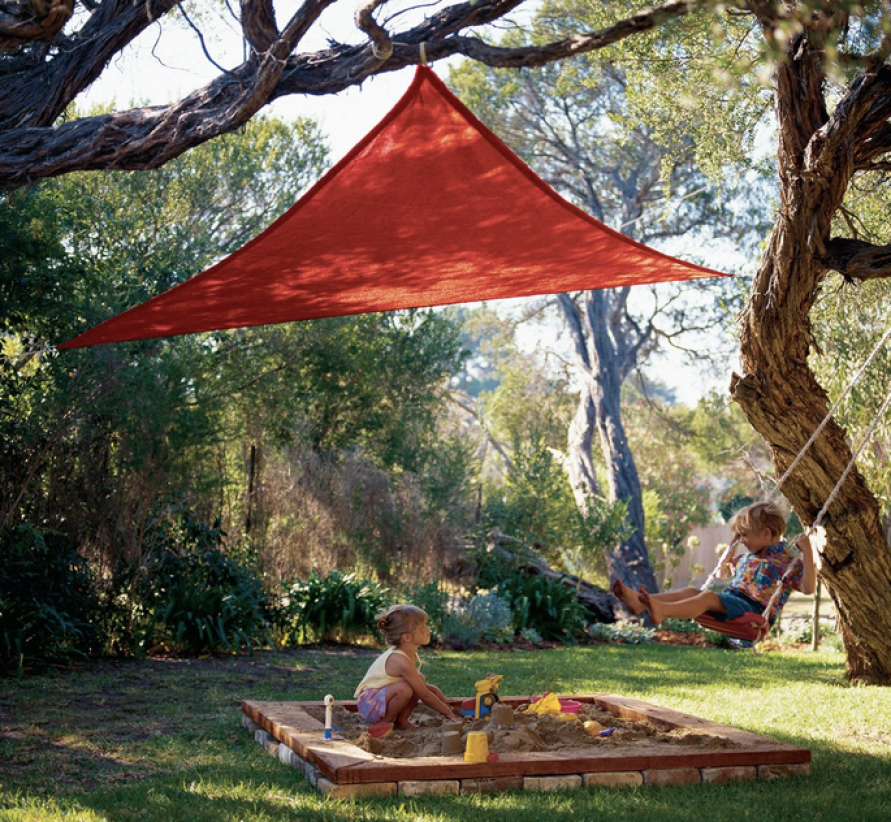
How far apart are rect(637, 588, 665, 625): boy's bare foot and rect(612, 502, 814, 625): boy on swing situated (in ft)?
0.36

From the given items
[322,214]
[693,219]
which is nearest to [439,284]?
[322,214]

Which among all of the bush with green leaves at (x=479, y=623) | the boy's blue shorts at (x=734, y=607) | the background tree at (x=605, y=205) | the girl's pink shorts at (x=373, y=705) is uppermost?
the background tree at (x=605, y=205)

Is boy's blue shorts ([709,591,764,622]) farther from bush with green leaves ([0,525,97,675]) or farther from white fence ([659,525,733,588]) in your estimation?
white fence ([659,525,733,588])

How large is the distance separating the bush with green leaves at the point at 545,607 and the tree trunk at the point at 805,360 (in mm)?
3461

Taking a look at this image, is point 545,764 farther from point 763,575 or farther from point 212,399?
point 212,399

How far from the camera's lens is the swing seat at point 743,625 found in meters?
4.31

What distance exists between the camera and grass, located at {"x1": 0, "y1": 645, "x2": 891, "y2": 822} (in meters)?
3.01

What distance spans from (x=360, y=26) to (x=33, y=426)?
11.2 feet

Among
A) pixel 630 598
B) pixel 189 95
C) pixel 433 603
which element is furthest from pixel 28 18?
pixel 433 603

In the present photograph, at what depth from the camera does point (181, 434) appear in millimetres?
7035

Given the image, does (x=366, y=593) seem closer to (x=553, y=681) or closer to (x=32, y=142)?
(x=553, y=681)

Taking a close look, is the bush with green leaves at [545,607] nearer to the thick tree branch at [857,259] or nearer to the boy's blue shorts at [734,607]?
the boy's blue shorts at [734,607]

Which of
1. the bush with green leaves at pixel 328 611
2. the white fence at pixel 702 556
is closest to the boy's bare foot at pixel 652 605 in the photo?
the bush with green leaves at pixel 328 611

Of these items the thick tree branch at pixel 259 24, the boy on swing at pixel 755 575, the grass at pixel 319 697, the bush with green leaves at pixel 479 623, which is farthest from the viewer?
the bush with green leaves at pixel 479 623
